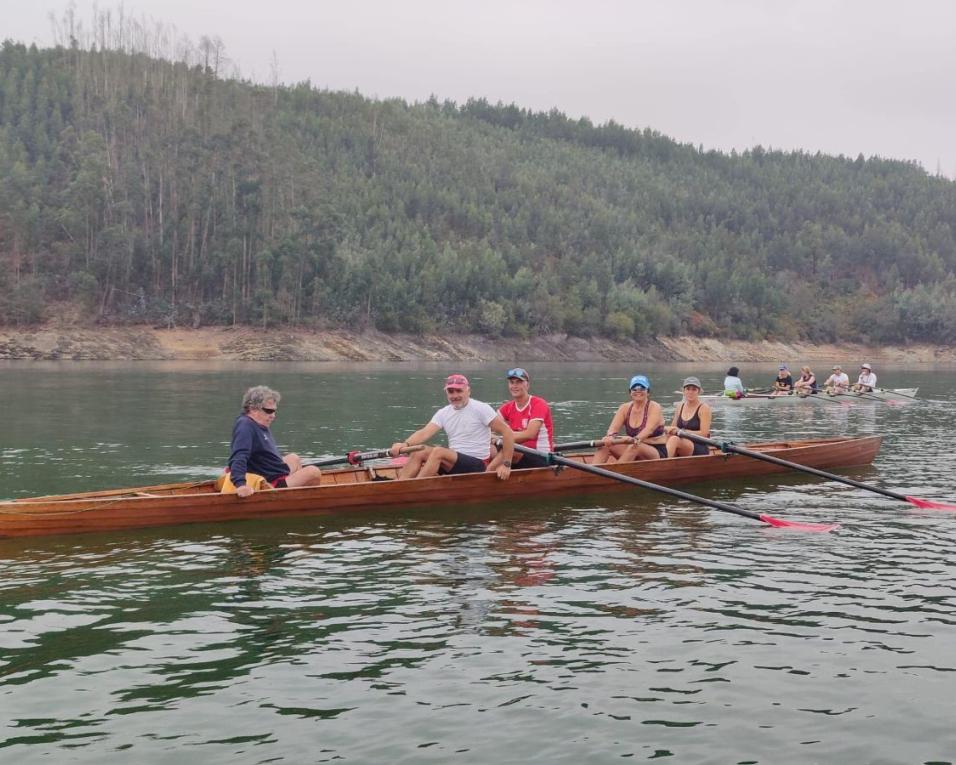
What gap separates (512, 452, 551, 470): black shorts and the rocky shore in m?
65.1

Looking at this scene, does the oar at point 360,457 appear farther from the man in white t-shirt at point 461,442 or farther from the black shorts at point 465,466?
the black shorts at point 465,466

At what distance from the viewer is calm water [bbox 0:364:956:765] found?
294 inches

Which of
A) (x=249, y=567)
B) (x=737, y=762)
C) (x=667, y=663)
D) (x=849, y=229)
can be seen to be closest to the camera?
(x=737, y=762)

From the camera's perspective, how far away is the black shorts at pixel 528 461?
16844 millimetres

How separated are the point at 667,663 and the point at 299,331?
81.3m

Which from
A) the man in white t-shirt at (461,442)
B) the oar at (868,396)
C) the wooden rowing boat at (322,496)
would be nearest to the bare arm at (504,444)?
the man in white t-shirt at (461,442)

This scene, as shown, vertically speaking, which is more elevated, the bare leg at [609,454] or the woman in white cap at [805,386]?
the woman in white cap at [805,386]

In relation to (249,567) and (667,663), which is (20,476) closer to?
(249,567)

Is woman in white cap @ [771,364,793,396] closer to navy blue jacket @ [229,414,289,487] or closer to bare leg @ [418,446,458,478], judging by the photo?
bare leg @ [418,446,458,478]

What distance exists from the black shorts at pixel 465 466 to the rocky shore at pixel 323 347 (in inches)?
2576

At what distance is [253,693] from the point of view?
822cm

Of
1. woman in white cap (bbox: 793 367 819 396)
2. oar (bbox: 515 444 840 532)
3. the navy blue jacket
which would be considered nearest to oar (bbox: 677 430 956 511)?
oar (bbox: 515 444 840 532)

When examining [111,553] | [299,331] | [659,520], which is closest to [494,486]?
[659,520]

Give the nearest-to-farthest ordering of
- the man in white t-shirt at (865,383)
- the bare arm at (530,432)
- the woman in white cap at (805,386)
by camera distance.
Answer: the bare arm at (530,432) → the woman in white cap at (805,386) → the man in white t-shirt at (865,383)
